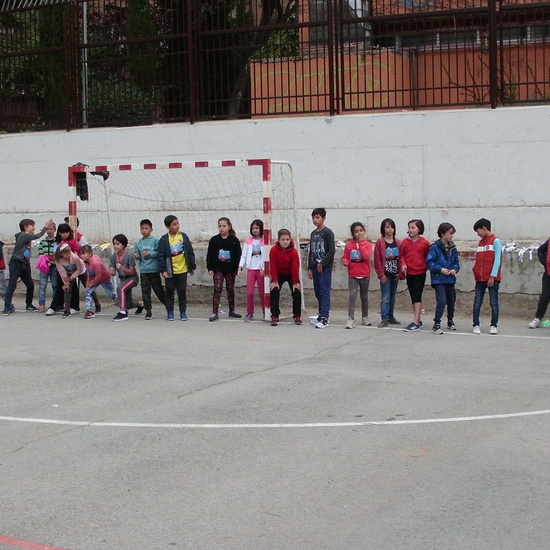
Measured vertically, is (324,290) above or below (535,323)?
above

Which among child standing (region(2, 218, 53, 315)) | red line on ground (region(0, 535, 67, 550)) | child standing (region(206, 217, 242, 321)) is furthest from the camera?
child standing (region(2, 218, 53, 315))

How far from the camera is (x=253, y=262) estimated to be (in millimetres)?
14430

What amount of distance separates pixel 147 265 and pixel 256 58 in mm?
4795

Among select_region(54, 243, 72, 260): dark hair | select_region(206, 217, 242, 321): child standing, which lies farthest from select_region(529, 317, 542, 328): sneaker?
select_region(54, 243, 72, 260): dark hair

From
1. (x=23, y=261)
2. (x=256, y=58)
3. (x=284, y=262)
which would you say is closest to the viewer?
(x=284, y=262)

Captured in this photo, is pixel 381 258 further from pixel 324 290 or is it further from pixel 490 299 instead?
pixel 490 299

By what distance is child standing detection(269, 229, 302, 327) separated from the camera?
1395 cm

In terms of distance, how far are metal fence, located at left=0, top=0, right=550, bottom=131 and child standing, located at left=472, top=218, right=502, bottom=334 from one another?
3386mm

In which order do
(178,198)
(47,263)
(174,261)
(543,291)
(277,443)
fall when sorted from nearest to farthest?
(277,443), (543,291), (174,261), (47,263), (178,198)

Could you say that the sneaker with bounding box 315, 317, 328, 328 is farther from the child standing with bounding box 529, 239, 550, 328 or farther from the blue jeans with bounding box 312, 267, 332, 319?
the child standing with bounding box 529, 239, 550, 328

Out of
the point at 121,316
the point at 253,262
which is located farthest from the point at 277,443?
the point at 121,316

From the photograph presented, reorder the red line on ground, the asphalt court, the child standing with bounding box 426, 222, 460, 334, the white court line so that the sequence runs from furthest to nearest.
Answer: the child standing with bounding box 426, 222, 460, 334 < the white court line < the asphalt court < the red line on ground

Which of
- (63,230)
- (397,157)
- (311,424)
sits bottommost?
(311,424)

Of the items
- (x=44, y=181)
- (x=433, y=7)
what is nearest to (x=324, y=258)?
(x=433, y=7)
